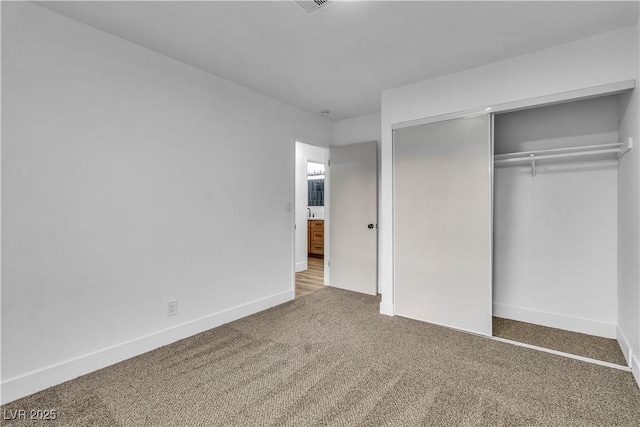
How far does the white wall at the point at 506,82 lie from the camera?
89.9 inches

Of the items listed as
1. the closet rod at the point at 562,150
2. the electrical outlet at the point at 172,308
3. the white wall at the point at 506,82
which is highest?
the white wall at the point at 506,82

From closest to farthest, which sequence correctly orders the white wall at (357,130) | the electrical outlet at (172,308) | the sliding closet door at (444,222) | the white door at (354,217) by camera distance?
the electrical outlet at (172,308) → the sliding closet door at (444,222) → the white door at (354,217) → the white wall at (357,130)

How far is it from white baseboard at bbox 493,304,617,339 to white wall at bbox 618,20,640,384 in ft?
0.51

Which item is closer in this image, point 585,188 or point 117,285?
point 117,285

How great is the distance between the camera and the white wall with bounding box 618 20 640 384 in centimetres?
211

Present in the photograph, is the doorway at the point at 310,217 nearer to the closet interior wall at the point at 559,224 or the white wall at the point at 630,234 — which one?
the closet interior wall at the point at 559,224

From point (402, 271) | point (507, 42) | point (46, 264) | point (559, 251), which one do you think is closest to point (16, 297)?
point (46, 264)

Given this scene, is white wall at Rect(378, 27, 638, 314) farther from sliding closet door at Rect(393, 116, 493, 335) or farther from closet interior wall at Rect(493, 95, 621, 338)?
closet interior wall at Rect(493, 95, 621, 338)

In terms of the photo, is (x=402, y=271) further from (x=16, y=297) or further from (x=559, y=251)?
(x=16, y=297)

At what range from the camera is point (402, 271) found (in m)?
3.34

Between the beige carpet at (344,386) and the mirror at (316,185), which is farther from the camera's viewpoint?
the mirror at (316,185)

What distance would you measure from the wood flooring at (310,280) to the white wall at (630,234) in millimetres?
3212

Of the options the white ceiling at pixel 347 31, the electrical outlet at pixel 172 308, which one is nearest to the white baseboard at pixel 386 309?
the electrical outlet at pixel 172 308

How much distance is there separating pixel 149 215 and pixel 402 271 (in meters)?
2.57
